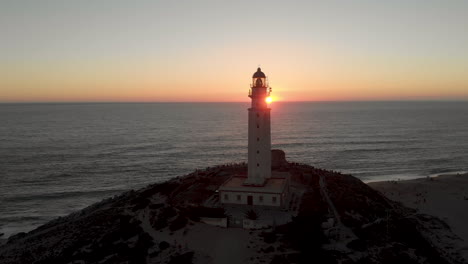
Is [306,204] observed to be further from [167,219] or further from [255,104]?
[167,219]

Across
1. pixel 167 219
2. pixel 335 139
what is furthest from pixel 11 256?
pixel 335 139

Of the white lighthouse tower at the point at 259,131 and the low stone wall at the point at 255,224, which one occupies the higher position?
the white lighthouse tower at the point at 259,131

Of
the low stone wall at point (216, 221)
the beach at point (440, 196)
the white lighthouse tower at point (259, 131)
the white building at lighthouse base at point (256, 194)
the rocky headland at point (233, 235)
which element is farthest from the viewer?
the beach at point (440, 196)

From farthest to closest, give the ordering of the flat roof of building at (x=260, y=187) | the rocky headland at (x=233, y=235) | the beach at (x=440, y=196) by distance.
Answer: the beach at (x=440, y=196) < the flat roof of building at (x=260, y=187) < the rocky headland at (x=233, y=235)

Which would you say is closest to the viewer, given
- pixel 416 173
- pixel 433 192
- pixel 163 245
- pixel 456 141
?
pixel 163 245

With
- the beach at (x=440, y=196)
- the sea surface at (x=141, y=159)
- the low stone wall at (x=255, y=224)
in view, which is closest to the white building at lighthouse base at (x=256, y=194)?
the low stone wall at (x=255, y=224)

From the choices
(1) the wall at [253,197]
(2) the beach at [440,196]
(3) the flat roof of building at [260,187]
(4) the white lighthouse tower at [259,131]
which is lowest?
(2) the beach at [440,196]

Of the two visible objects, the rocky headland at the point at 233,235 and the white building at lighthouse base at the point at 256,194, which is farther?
the white building at lighthouse base at the point at 256,194

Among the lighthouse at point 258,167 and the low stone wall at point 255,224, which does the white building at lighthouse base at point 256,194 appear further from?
the low stone wall at point 255,224
